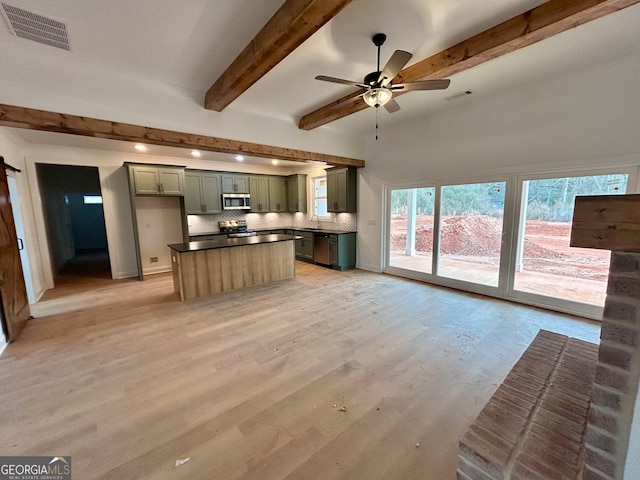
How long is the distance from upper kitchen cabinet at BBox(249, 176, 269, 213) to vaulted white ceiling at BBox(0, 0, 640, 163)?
3.07m

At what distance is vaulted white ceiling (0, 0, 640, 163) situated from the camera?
2.12 m

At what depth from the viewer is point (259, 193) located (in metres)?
7.14

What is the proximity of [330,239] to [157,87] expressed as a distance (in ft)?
13.3

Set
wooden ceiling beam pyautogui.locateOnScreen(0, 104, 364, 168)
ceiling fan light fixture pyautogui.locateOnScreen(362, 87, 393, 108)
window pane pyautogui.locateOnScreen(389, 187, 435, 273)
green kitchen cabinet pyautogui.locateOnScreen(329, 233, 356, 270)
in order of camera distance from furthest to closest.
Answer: green kitchen cabinet pyautogui.locateOnScreen(329, 233, 356, 270) < window pane pyautogui.locateOnScreen(389, 187, 435, 273) < wooden ceiling beam pyautogui.locateOnScreen(0, 104, 364, 168) < ceiling fan light fixture pyautogui.locateOnScreen(362, 87, 393, 108)

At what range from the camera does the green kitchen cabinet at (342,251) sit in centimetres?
591

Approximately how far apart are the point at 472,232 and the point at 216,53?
4.42 meters

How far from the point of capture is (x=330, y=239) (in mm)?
6031

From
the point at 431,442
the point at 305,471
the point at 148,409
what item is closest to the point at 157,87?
the point at 148,409

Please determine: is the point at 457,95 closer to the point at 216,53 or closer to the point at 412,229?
the point at 412,229

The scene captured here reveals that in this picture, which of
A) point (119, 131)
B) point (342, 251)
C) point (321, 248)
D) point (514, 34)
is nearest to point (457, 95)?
point (514, 34)

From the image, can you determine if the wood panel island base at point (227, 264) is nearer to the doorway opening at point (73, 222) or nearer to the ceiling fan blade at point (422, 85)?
the doorway opening at point (73, 222)

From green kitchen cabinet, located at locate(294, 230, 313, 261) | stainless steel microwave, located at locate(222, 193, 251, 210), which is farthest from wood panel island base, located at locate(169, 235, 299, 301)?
stainless steel microwave, located at locate(222, 193, 251, 210)

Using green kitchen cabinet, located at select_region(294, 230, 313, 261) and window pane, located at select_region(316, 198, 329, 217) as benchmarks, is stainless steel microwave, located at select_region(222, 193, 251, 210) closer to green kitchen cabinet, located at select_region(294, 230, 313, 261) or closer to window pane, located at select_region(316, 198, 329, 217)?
green kitchen cabinet, located at select_region(294, 230, 313, 261)

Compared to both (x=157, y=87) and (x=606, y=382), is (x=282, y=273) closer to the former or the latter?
(x=157, y=87)
